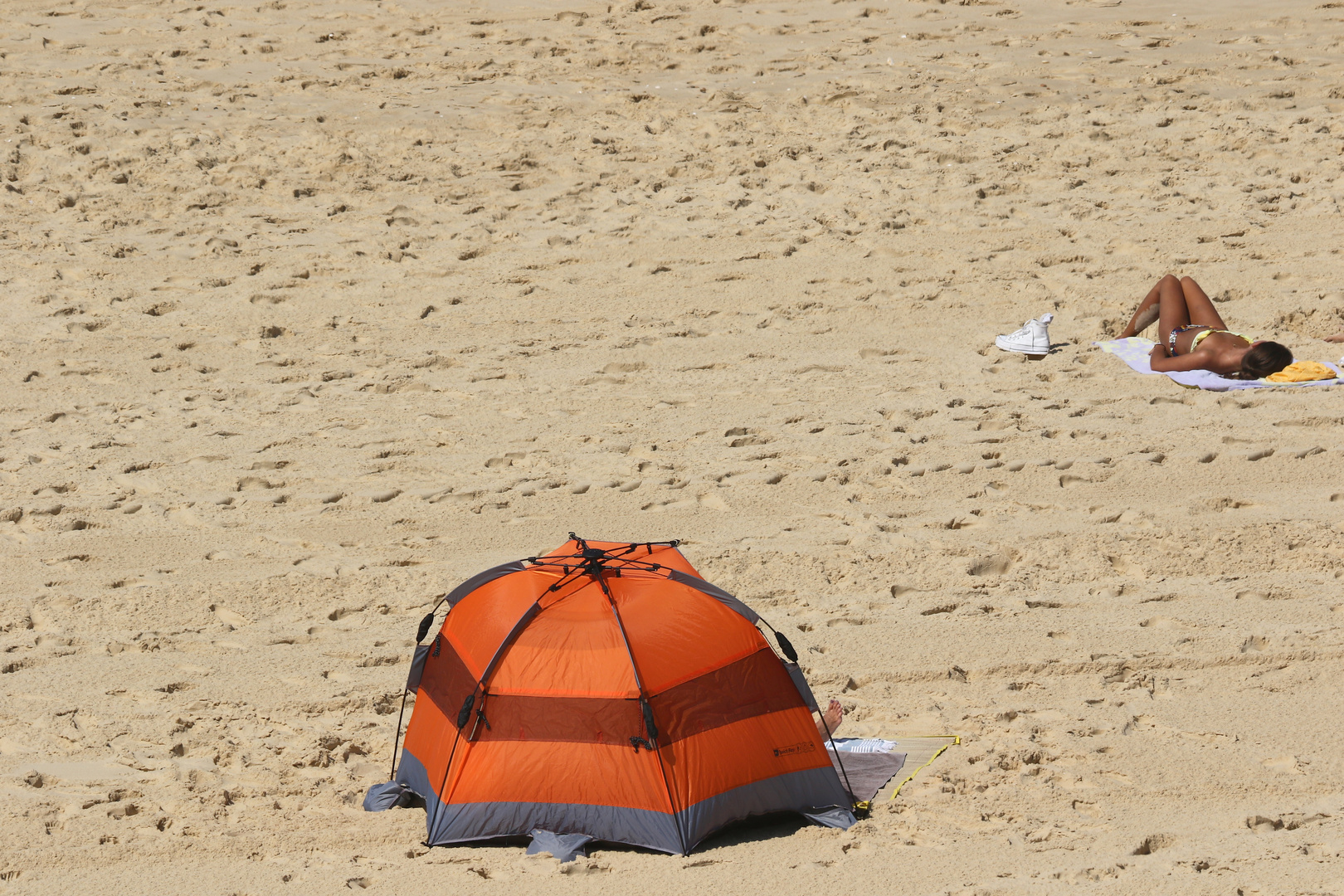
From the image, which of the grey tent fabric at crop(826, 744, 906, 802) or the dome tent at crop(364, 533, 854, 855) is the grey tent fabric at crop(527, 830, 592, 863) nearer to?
the dome tent at crop(364, 533, 854, 855)

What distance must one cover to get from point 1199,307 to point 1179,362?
60 cm

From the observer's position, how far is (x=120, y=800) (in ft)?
15.0

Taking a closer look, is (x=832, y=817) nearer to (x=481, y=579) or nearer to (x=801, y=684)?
(x=801, y=684)

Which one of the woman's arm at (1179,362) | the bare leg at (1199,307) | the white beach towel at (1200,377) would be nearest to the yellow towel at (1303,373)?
the white beach towel at (1200,377)

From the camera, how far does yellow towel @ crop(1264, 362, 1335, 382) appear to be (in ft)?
26.5

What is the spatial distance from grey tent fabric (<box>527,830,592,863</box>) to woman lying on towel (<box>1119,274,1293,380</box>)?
555cm

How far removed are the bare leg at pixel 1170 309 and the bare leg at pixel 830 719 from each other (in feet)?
15.2

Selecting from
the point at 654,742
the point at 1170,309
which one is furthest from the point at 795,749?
the point at 1170,309

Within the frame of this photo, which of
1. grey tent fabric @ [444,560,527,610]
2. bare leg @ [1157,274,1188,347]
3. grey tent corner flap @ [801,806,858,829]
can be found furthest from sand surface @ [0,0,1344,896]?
grey tent fabric @ [444,560,527,610]

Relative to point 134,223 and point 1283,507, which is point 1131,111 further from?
point 134,223

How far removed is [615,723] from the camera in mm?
4234

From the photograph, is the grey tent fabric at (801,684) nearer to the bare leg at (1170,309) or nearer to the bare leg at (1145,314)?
the bare leg at (1170,309)

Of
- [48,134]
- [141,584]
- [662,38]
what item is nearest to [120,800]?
[141,584]

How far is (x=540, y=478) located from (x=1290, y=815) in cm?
410
